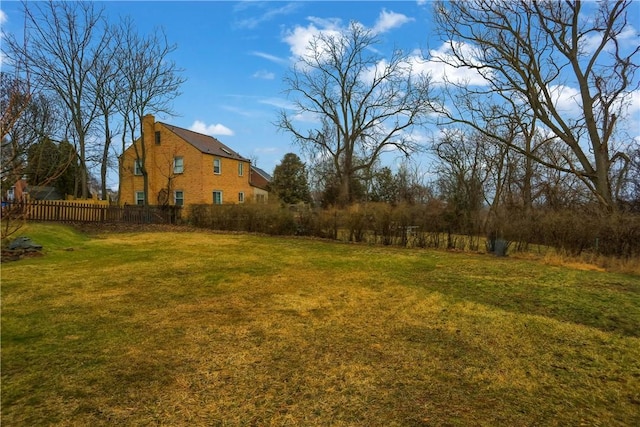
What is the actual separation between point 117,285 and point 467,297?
5.96m

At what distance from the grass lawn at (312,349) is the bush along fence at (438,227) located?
12.7ft

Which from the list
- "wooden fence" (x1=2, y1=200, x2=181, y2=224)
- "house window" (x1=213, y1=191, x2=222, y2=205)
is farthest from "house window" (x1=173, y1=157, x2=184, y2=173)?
"wooden fence" (x1=2, y1=200, x2=181, y2=224)

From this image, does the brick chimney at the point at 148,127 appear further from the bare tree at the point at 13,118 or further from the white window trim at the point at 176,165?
the bare tree at the point at 13,118

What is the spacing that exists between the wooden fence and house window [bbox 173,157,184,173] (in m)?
7.15

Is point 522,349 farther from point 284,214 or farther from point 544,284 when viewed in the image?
point 284,214

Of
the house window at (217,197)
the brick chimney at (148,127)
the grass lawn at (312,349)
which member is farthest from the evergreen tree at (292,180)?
the grass lawn at (312,349)

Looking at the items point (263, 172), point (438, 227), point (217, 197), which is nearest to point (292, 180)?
point (217, 197)

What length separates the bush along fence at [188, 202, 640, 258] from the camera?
10625 millimetres

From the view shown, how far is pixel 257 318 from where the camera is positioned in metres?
4.79

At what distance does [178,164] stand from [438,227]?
21.3 m

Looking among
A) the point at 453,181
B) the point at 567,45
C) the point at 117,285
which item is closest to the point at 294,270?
the point at 117,285

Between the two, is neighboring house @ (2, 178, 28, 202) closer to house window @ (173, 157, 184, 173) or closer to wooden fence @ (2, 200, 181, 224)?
wooden fence @ (2, 200, 181, 224)

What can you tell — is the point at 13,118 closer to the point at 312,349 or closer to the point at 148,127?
the point at 312,349

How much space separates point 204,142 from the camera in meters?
30.8
